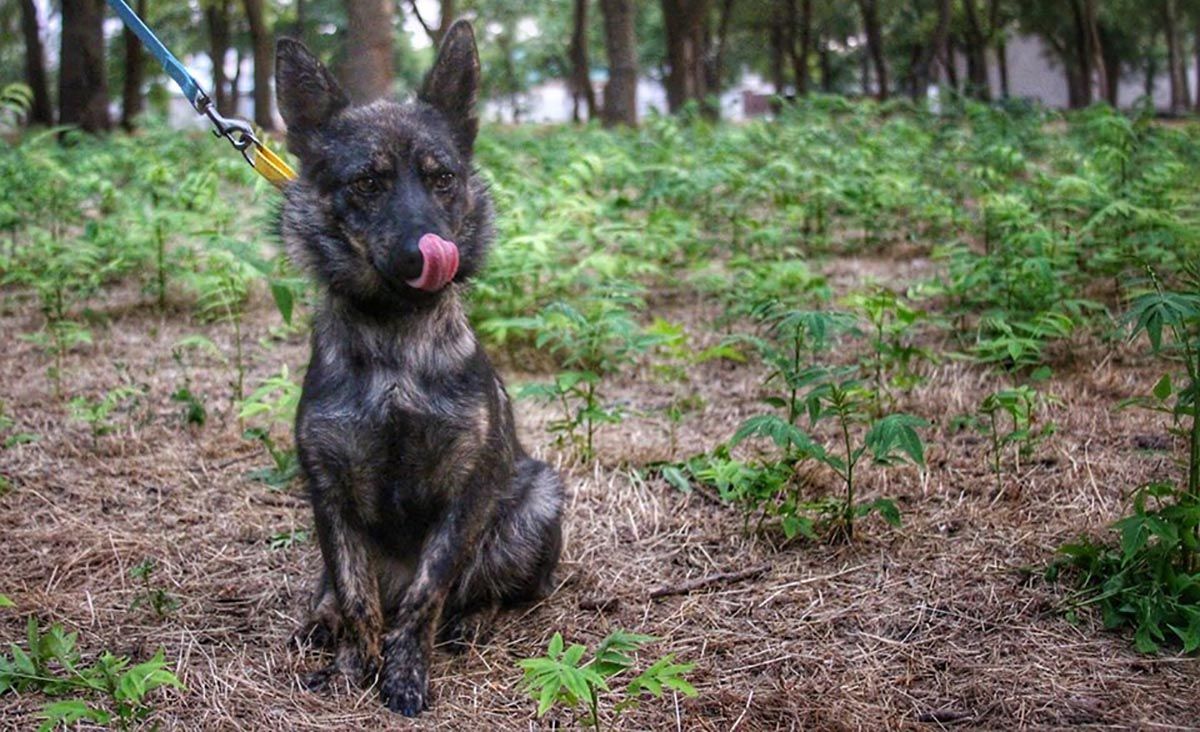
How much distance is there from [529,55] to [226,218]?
48.3 metres

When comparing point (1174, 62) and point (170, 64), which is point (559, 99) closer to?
point (1174, 62)

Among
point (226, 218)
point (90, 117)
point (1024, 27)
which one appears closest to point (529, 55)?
point (1024, 27)

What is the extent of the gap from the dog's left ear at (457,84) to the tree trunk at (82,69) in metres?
17.5

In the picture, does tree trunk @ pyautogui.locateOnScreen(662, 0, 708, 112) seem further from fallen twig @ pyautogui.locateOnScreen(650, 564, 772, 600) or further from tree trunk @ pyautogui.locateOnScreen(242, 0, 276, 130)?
fallen twig @ pyautogui.locateOnScreen(650, 564, 772, 600)

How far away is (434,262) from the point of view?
12.6ft

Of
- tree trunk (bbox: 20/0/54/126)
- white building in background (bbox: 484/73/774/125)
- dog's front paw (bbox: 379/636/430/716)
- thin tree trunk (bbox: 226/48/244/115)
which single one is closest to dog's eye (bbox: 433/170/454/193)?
dog's front paw (bbox: 379/636/430/716)

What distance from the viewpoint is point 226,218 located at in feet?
26.4

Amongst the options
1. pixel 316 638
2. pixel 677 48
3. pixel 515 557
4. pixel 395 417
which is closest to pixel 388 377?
pixel 395 417

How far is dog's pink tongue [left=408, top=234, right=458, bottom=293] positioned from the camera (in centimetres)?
382

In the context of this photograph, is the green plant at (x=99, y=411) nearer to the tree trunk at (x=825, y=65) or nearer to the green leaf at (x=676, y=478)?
the green leaf at (x=676, y=478)

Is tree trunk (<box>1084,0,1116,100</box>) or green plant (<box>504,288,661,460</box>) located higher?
tree trunk (<box>1084,0,1116,100</box>)

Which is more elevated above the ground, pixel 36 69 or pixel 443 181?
pixel 36 69

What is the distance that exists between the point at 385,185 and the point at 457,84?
63cm

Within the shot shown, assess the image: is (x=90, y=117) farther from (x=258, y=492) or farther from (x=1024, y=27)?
(x=1024, y=27)
